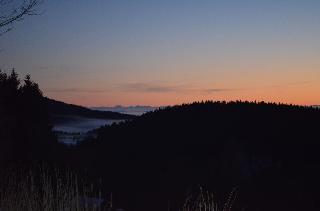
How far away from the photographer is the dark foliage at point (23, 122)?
45.5ft

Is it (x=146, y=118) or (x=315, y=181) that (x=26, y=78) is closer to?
(x=315, y=181)

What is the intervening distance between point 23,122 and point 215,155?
22.8 metres

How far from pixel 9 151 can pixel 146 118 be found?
102 feet

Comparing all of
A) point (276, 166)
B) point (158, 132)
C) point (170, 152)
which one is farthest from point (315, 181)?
point (158, 132)

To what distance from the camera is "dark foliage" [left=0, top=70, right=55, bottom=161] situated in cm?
1387

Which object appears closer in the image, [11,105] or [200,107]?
[11,105]

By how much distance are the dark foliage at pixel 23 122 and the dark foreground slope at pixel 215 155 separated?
12895 millimetres

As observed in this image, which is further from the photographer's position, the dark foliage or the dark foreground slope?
the dark foreground slope

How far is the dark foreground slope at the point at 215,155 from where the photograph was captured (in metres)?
31.2

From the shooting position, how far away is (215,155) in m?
36.7

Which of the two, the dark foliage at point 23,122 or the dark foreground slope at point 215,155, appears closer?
the dark foliage at point 23,122

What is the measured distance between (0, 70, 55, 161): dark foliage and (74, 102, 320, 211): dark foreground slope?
12.9 metres

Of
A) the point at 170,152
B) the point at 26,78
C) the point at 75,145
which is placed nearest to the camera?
the point at 26,78

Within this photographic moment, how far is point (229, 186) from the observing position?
32.6 m
